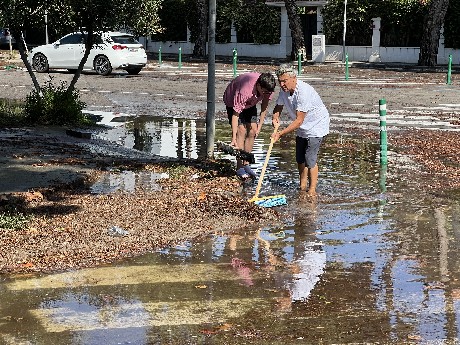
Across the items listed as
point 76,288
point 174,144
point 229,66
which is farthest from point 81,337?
point 229,66

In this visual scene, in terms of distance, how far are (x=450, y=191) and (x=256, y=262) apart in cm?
438

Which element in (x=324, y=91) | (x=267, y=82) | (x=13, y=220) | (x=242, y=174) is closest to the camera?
(x=13, y=220)

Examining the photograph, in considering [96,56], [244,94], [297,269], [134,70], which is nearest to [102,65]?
[96,56]

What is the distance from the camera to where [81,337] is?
253 inches

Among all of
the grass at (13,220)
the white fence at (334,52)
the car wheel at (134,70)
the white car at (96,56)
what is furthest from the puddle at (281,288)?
the white fence at (334,52)

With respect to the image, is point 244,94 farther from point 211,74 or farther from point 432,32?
point 432,32

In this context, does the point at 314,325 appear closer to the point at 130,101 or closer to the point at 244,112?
the point at 244,112

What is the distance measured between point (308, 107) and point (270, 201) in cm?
135

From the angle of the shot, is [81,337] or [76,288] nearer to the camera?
[81,337]

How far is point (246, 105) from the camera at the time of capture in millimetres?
12484

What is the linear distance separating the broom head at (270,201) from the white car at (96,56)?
2338 cm

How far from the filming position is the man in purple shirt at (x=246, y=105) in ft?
39.7

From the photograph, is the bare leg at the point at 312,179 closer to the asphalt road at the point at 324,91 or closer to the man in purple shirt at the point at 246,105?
the man in purple shirt at the point at 246,105

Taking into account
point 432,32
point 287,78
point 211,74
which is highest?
point 287,78
